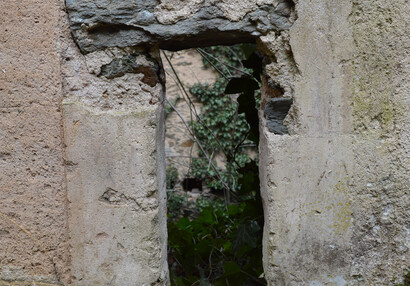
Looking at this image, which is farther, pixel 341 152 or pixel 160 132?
pixel 160 132

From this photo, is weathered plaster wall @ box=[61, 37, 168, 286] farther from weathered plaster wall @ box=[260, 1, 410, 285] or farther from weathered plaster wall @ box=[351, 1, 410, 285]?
weathered plaster wall @ box=[351, 1, 410, 285]

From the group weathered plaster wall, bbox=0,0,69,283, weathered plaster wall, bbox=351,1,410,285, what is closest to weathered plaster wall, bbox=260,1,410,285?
weathered plaster wall, bbox=351,1,410,285

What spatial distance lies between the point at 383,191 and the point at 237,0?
3.52 feet

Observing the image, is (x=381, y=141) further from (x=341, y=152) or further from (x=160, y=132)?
(x=160, y=132)

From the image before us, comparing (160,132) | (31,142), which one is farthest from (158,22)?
(31,142)

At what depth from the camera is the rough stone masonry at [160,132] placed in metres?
1.82

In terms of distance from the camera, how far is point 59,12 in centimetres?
188

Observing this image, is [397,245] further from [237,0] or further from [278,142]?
[237,0]

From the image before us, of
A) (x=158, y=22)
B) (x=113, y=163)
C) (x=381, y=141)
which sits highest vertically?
(x=158, y=22)

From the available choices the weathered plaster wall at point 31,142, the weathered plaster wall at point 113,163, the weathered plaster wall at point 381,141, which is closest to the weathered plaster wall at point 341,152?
the weathered plaster wall at point 381,141

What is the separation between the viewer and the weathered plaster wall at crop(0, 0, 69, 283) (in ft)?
6.24

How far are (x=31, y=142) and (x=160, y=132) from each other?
60 centimetres

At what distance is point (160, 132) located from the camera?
2.00 m

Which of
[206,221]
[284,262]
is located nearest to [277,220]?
[284,262]
